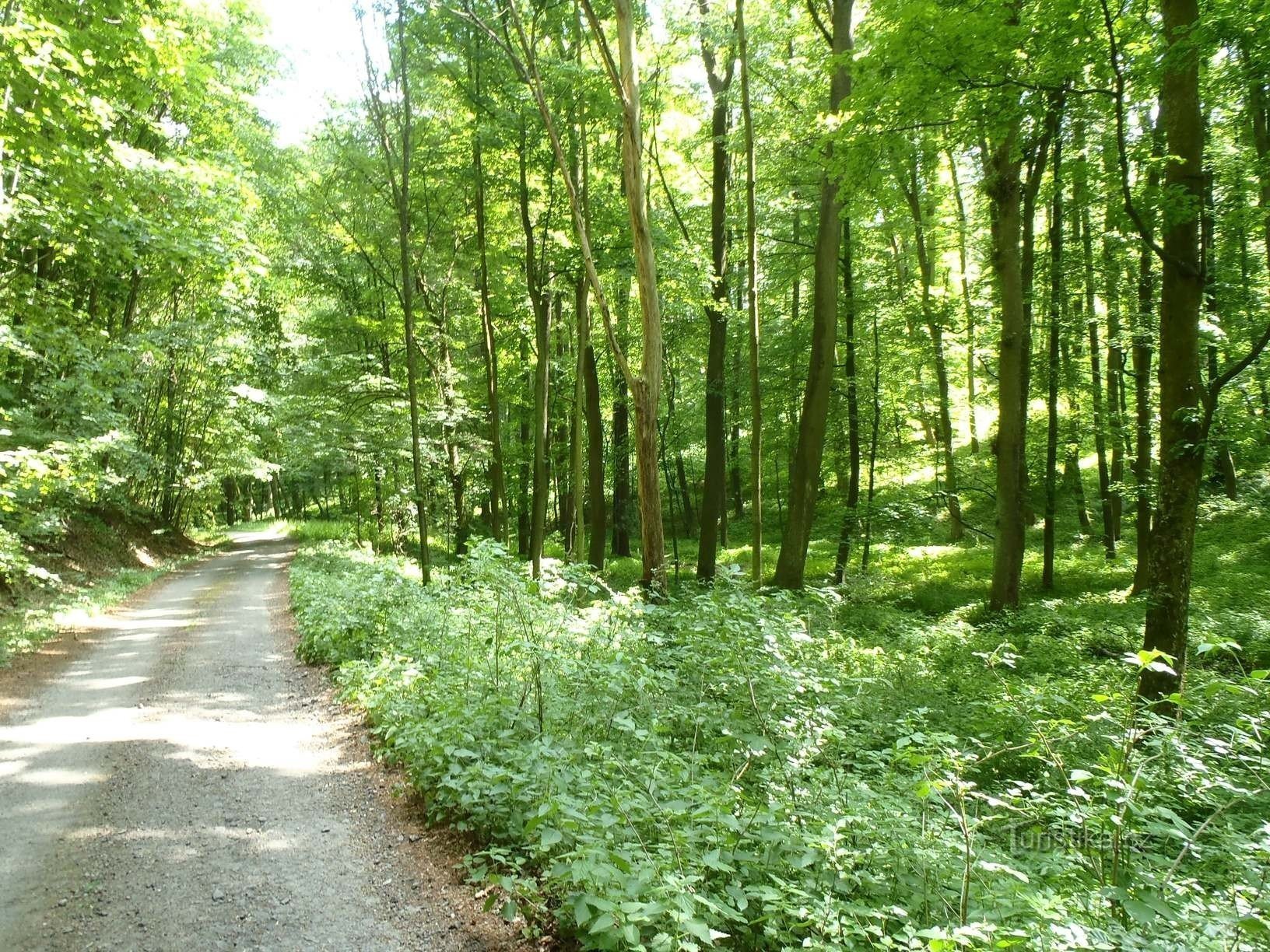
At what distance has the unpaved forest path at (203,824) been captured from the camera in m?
4.11

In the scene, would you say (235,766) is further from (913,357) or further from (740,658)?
(913,357)

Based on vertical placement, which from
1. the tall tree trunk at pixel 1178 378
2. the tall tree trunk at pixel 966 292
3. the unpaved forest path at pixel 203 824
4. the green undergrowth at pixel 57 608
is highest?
the tall tree trunk at pixel 966 292

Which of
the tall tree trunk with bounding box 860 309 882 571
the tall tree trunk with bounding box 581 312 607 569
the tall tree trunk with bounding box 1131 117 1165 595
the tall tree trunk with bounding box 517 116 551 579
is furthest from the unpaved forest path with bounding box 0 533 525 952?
the tall tree trunk with bounding box 860 309 882 571

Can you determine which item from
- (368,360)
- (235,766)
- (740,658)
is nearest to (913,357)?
(368,360)

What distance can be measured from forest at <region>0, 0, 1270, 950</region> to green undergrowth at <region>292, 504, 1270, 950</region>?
0.15 feet

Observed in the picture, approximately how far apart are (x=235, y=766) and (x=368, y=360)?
1577 cm

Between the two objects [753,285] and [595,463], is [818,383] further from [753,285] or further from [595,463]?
[595,463]

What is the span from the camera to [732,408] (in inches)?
800

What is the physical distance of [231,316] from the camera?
68.7 ft

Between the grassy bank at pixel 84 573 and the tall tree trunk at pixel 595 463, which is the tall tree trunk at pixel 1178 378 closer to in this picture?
the grassy bank at pixel 84 573

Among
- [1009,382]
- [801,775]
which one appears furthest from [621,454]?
[801,775]

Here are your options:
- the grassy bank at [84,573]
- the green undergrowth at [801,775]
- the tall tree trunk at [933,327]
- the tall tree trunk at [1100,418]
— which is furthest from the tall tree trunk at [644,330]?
the tall tree trunk at [1100,418]

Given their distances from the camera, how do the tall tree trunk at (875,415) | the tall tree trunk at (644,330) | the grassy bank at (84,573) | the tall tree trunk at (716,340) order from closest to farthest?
the tall tree trunk at (644,330)
the grassy bank at (84,573)
the tall tree trunk at (716,340)
the tall tree trunk at (875,415)

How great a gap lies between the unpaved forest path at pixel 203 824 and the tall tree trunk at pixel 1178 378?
5.95 meters
